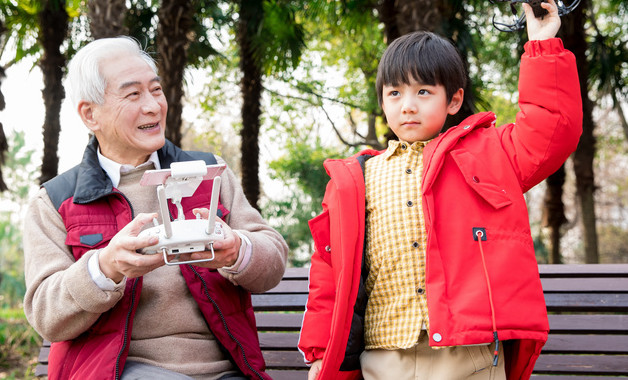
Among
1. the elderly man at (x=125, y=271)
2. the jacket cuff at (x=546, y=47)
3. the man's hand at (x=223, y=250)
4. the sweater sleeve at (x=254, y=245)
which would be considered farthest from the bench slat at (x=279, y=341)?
the jacket cuff at (x=546, y=47)

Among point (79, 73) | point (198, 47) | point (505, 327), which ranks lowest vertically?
point (505, 327)

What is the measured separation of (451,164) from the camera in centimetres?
194

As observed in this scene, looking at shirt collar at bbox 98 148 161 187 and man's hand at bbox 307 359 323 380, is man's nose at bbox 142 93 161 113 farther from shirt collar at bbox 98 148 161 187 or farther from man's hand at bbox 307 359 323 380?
man's hand at bbox 307 359 323 380

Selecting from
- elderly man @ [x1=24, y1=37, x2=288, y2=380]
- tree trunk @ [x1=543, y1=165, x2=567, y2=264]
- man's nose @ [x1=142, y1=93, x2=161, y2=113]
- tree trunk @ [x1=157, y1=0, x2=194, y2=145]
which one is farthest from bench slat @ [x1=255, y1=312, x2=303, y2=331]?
tree trunk @ [x1=543, y1=165, x2=567, y2=264]

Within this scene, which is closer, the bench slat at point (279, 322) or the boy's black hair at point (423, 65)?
the boy's black hair at point (423, 65)

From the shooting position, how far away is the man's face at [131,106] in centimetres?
222

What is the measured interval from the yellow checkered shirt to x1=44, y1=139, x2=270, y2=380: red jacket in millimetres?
452

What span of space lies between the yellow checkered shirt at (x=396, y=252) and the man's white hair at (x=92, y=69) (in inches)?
36.9

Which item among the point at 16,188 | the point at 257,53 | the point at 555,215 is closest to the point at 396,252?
the point at 257,53

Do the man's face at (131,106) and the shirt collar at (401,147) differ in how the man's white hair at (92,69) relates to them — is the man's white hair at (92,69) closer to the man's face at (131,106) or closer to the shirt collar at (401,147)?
the man's face at (131,106)

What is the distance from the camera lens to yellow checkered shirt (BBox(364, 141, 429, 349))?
74.7 inches

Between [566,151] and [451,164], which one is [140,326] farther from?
[566,151]

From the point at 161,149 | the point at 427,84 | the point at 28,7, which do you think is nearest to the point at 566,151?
the point at 427,84

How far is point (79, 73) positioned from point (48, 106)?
8.09 meters
